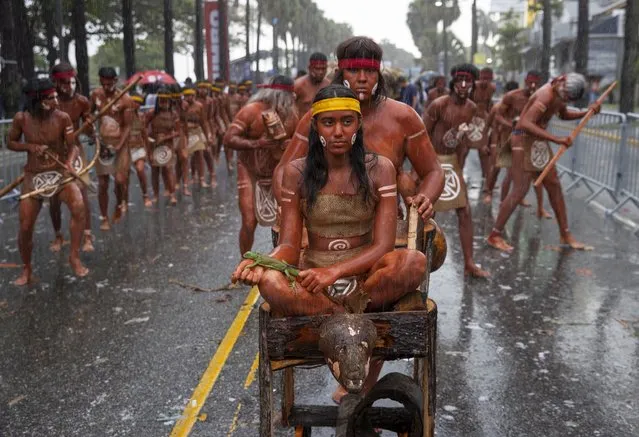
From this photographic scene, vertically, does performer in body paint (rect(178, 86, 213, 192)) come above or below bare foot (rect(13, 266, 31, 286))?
above

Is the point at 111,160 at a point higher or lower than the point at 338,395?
higher

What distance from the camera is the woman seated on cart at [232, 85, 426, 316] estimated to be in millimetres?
3412

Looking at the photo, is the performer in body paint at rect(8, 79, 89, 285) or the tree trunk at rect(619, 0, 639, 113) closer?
the performer in body paint at rect(8, 79, 89, 285)

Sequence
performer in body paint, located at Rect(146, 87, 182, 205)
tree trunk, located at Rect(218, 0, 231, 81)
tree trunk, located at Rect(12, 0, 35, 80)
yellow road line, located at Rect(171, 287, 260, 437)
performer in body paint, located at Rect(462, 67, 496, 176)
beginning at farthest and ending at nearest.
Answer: tree trunk, located at Rect(218, 0, 231, 81)
tree trunk, located at Rect(12, 0, 35, 80)
performer in body paint, located at Rect(462, 67, 496, 176)
performer in body paint, located at Rect(146, 87, 182, 205)
yellow road line, located at Rect(171, 287, 260, 437)

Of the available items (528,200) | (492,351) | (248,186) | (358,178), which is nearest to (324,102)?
(358,178)

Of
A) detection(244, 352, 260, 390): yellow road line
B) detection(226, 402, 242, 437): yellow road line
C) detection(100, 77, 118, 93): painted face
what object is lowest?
detection(244, 352, 260, 390): yellow road line

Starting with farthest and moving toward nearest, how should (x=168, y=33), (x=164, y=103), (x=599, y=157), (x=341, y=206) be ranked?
(x=168, y=33), (x=164, y=103), (x=599, y=157), (x=341, y=206)

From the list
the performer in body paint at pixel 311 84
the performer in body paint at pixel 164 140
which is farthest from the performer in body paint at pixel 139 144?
the performer in body paint at pixel 311 84

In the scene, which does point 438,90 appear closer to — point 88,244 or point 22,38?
point 88,244

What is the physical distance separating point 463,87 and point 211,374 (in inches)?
173

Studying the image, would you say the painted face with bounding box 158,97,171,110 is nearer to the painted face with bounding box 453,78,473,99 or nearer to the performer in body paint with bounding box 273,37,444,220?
the painted face with bounding box 453,78,473,99

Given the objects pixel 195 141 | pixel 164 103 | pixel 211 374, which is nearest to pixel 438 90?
pixel 195 141

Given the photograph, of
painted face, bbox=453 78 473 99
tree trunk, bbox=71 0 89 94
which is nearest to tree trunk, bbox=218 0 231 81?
tree trunk, bbox=71 0 89 94

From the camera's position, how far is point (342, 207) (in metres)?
3.56
